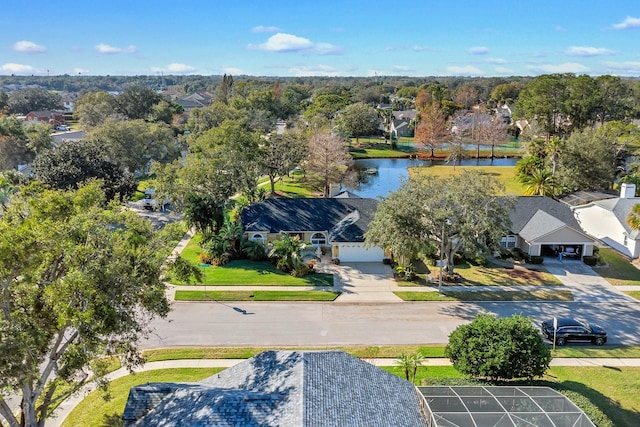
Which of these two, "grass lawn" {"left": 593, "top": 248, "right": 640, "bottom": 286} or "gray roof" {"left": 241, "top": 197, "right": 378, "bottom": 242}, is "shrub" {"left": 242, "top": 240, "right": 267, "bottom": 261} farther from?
"grass lawn" {"left": 593, "top": 248, "right": 640, "bottom": 286}

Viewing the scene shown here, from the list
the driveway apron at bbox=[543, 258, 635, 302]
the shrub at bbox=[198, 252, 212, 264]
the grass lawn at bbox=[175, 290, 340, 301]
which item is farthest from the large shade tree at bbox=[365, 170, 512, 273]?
the shrub at bbox=[198, 252, 212, 264]

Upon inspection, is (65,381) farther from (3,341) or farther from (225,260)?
(225,260)

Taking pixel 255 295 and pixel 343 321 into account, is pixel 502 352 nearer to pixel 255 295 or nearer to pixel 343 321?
pixel 343 321

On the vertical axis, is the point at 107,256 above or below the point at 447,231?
above

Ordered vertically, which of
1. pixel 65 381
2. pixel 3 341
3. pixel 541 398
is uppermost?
pixel 3 341

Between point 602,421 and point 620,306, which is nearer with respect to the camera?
point 602,421

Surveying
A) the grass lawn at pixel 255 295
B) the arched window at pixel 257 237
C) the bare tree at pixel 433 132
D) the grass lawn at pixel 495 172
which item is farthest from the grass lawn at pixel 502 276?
the bare tree at pixel 433 132

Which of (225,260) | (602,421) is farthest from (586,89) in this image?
(602,421)
